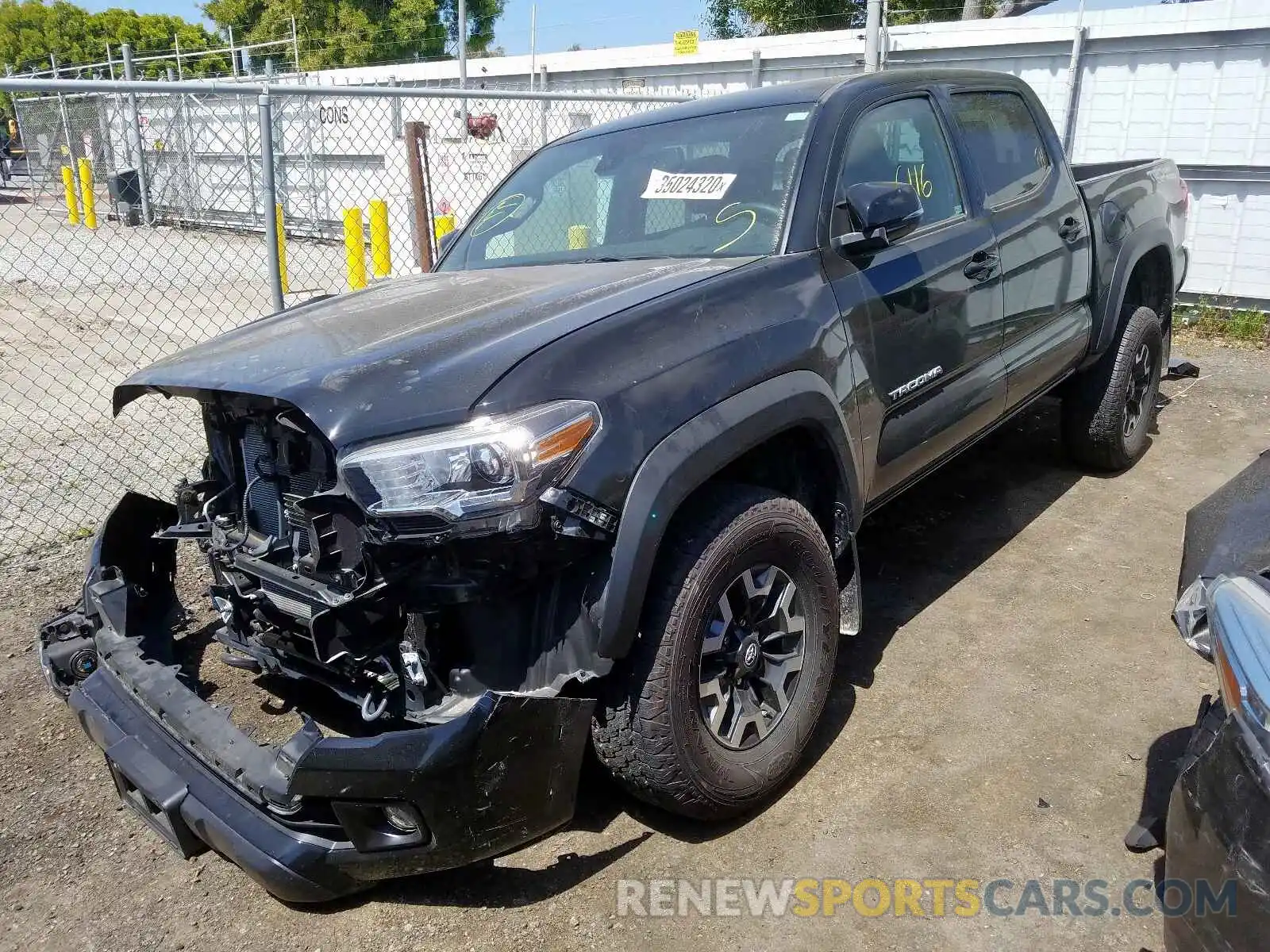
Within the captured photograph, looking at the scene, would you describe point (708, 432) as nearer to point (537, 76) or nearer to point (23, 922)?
point (23, 922)

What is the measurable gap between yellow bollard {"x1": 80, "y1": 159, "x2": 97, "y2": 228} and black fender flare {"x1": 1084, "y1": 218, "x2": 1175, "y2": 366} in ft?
50.4

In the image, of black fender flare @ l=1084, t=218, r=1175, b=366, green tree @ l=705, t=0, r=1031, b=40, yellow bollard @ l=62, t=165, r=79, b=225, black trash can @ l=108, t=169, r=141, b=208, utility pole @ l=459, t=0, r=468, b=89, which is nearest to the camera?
black fender flare @ l=1084, t=218, r=1175, b=366

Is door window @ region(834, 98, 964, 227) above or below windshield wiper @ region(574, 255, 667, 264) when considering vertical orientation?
above

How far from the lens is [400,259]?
12070mm

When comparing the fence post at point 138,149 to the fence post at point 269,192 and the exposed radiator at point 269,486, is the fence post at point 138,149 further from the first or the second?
the exposed radiator at point 269,486

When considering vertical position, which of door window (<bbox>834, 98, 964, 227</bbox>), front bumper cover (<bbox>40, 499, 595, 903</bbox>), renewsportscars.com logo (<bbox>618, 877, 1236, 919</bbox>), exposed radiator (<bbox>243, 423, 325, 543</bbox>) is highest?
door window (<bbox>834, 98, 964, 227</bbox>)

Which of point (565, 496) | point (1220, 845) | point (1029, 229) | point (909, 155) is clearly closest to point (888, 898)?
point (1220, 845)

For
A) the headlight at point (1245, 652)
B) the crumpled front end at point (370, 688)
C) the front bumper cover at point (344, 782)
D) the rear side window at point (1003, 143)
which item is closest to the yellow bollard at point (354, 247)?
the rear side window at point (1003, 143)

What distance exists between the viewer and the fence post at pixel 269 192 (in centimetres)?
468

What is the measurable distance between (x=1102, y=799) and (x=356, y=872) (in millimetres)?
1970

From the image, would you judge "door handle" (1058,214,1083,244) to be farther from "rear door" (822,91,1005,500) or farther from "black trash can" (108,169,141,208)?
"black trash can" (108,169,141,208)

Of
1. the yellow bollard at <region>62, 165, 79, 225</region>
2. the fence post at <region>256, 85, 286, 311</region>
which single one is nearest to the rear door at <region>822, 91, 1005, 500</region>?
the fence post at <region>256, 85, 286, 311</region>

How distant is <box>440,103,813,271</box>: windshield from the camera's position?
3125 mm

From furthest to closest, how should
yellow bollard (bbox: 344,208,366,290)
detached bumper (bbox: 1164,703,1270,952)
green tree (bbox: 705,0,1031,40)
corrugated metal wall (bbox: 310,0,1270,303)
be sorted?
green tree (bbox: 705,0,1031,40) < yellow bollard (bbox: 344,208,366,290) < corrugated metal wall (bbox: 310,0,1270,303) < detached bumper (bbox: 1164,703,1270,952)
